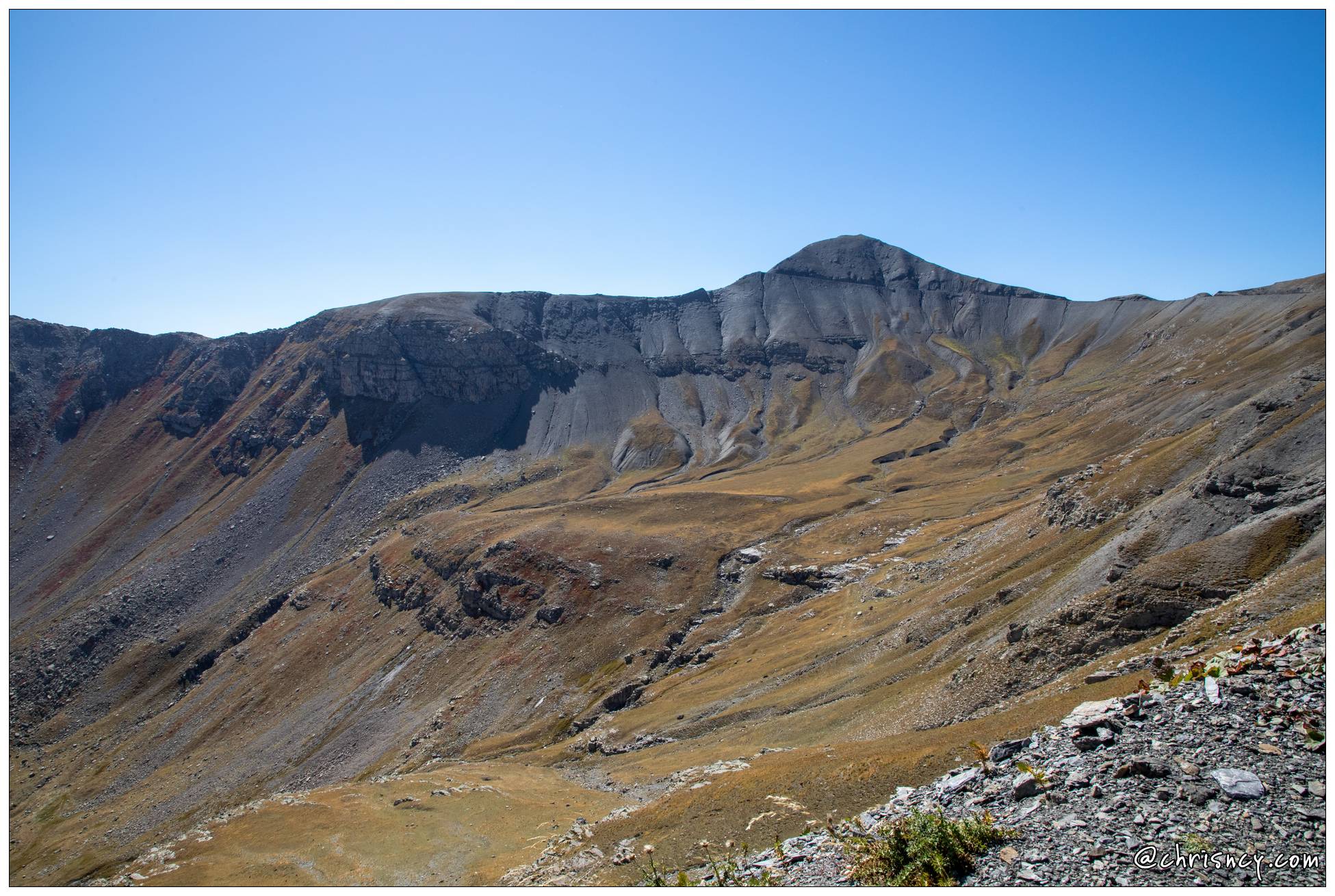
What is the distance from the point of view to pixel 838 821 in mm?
27422

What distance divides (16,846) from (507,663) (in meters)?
66.4

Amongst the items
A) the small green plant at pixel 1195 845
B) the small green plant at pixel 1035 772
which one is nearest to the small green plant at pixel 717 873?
the small green plant at pixel 1035 772

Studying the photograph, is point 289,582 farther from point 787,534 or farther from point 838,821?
point 838,821

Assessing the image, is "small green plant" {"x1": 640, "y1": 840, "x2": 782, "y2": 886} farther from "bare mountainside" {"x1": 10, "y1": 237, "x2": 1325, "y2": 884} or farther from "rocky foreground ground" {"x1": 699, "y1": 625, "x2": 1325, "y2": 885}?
"bare mountainside" {"x1": 10, "y1": 237, "x2": 1325, "y2": 884}

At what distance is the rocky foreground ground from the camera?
1664 centimetres

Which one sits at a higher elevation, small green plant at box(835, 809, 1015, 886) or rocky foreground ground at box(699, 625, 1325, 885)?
rocky foreground ground at box(699, 625, 1325, 885)

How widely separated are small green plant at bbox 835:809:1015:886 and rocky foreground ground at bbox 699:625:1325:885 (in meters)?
0.39

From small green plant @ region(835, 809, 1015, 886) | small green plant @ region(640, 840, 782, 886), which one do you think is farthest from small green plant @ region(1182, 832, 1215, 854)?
small green plant @ region(640, 840, 782, 886)

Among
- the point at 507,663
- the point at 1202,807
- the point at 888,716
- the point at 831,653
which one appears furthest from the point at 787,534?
the point at 1202,807

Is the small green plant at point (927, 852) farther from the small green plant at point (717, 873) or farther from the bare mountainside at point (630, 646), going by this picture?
the bare mountainside at point (630, 646)

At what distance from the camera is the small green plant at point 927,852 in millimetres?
18625

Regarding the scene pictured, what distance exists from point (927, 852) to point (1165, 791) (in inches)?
248

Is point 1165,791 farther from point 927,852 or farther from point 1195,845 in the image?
point 927,852

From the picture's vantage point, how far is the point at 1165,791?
1888 cm
